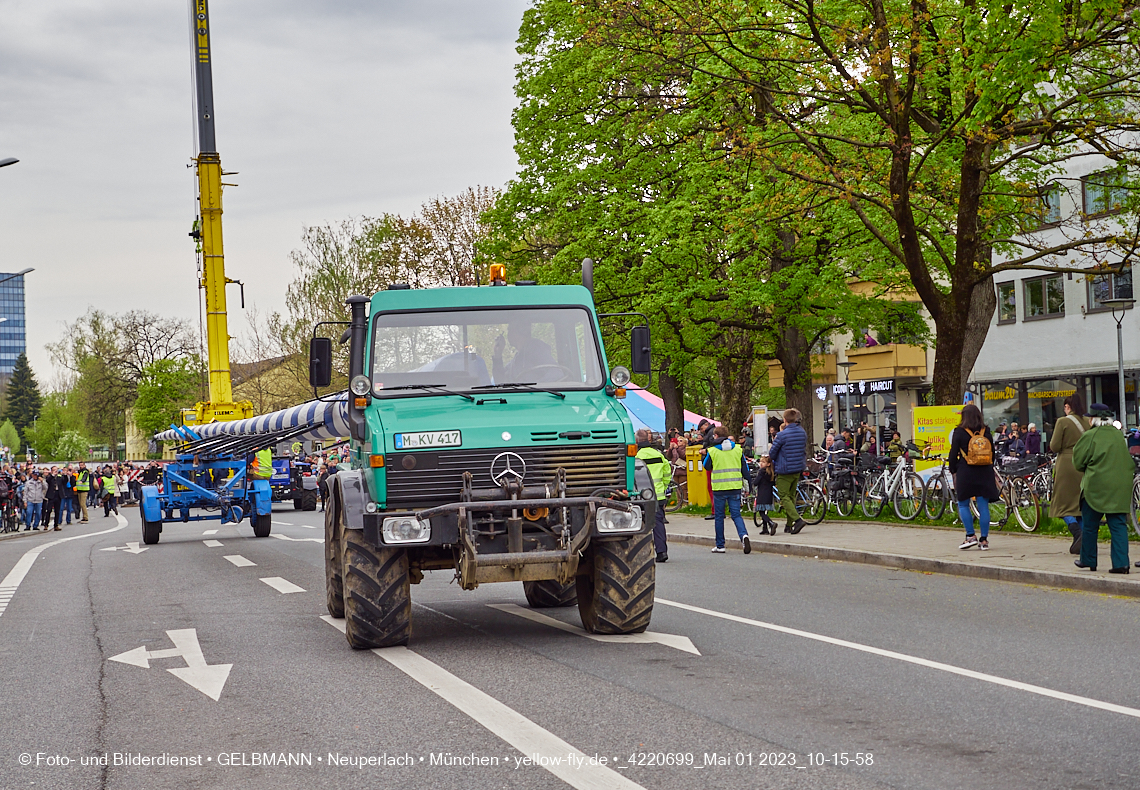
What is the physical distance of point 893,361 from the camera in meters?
49.4

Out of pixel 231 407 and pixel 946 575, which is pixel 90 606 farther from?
pixel 231 407

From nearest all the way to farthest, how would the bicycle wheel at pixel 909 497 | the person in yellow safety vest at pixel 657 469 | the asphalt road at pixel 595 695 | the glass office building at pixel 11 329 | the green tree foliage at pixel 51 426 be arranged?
the asphalt road at pixel 595 695 → the person in yellow safety vest at pixel 657 469 → the bicycle wheel at pixel 909 497 → the green tree foliage at pixel 51 426 → the glass office building at pixel 11 329

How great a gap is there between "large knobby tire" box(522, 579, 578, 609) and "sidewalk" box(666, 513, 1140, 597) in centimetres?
492

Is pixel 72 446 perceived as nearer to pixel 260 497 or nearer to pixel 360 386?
pixel 260 497

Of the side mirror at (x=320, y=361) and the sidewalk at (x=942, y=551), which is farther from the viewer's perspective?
the sidewalk at (x=942, y=551)

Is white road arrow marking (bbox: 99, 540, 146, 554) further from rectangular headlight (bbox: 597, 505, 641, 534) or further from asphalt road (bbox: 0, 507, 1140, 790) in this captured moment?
rectangular headlight (bbox: 597, 505, 641, 534)

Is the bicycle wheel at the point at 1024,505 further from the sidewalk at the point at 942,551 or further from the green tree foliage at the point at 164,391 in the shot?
the green tree foliage at the point at 164,391

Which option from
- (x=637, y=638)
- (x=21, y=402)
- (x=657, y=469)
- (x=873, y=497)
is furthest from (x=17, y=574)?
(x=21, y=402)

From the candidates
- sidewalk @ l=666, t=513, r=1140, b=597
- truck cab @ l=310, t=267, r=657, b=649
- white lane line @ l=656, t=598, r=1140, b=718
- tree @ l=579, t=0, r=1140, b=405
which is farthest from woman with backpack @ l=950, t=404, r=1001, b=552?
truck cab @ l=310, t=267, r=657, b=649

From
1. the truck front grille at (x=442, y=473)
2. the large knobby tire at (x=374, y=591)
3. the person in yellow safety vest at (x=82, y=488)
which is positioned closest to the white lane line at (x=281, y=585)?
the large knobby tire at (x=374, y=591)

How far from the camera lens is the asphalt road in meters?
5.74

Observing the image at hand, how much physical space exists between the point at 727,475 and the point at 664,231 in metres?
12.9

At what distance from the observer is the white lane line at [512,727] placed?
5.48 m

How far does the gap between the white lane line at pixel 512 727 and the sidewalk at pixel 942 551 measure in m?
7.04
